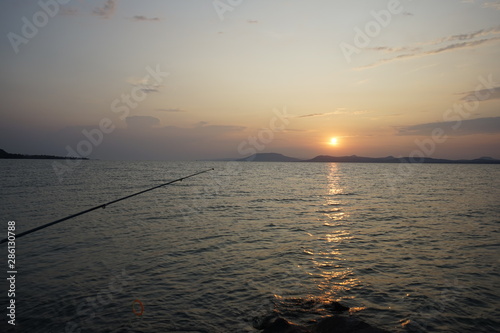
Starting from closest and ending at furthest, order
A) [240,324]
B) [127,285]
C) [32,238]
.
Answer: [240,324]
[127,285]
[32,238]

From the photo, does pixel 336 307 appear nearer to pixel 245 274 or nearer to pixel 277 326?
pixel 277 326

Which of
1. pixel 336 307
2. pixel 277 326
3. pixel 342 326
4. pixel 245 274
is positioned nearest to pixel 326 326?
pixel 342 326

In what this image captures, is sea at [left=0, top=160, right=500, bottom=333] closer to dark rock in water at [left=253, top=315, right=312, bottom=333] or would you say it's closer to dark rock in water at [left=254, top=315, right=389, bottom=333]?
dark rock in water at [left=253, top=315, right=312, bottom=333]

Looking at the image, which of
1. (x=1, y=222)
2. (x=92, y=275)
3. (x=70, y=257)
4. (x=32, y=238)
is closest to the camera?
(x=92, y=275)

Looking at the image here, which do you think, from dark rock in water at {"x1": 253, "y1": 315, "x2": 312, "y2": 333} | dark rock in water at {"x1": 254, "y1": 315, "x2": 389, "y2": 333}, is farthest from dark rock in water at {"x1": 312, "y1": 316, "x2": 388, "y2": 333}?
dark rock in water at {"x1": 253, "y1": 315, "x2": 312, "y2": 333}

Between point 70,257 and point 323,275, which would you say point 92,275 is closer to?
point 70,257

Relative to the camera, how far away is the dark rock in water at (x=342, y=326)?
7448 millimetres

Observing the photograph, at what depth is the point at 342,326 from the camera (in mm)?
7711

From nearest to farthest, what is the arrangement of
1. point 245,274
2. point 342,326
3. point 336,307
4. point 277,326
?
point 342,326 → point 277,326 → point 336,307 → point 245,274

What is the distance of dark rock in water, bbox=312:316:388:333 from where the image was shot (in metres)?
7.45

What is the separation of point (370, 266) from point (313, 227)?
358 inches

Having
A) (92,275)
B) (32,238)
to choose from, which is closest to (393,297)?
(92,275)

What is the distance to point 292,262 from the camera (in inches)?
555

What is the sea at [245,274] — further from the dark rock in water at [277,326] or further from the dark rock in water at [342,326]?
the dark rock in water at [342,326]
